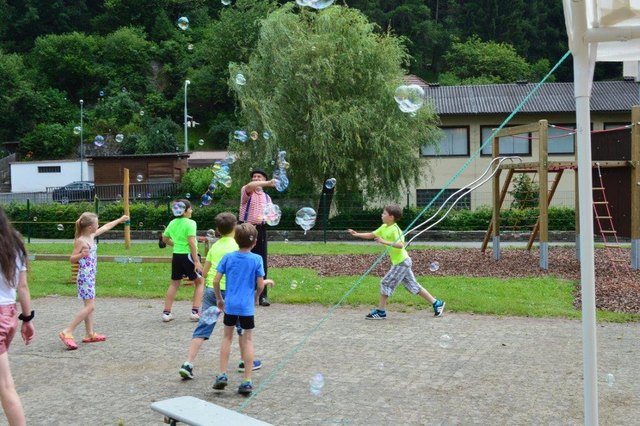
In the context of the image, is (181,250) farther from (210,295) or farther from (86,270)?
(210,295)

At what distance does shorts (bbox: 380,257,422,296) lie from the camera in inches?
388

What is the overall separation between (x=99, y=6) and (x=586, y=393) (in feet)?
311

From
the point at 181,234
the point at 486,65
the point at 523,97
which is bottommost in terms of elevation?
the point at 181,234

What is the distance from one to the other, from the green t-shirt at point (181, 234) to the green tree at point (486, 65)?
57806 mm

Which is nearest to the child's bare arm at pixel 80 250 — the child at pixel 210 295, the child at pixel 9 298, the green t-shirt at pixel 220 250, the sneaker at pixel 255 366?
the child at pixel 210 295

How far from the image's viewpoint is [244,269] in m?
6.47

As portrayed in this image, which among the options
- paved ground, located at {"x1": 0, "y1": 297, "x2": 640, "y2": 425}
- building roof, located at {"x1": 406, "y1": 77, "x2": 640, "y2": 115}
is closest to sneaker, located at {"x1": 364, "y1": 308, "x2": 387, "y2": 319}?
paved ground, located at {"x1": 0, "y1": 297, "x2": 640, "y2": 425}

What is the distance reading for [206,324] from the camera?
689cm

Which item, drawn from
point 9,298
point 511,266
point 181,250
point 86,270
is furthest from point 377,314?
point 511,266

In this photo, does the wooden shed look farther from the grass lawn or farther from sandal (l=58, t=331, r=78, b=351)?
sandal (l=58, t=331, r=78, b=351)

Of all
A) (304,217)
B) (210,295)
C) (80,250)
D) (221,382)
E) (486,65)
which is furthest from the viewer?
(486,65)

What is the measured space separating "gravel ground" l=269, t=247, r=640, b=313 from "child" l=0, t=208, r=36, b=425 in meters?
8.41

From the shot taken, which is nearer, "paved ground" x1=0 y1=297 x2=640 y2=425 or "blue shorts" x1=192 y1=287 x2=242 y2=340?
"paved ground" x1=0 y1=297 x2=640 y2=425

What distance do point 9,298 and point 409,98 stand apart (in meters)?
6.48
